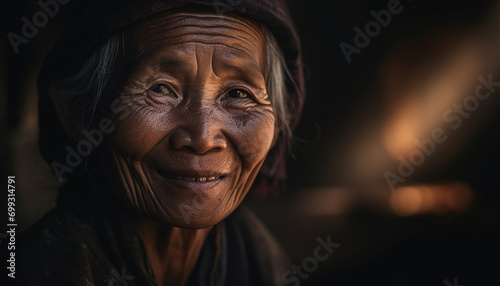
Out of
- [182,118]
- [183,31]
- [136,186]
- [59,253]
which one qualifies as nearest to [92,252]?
[59,253]

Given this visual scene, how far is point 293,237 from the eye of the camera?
13.9 ft

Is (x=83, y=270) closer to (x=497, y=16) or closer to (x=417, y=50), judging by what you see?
(x=417, y=50)

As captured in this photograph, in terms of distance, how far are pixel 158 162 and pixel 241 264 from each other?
1.00 m

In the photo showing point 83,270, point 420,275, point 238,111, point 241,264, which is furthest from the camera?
point 420,275

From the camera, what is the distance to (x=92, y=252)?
1701 millimetres

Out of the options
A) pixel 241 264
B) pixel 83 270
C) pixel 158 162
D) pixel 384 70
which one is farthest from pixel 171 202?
pixel 384 70

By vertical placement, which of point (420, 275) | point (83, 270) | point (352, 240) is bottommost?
point (420, 275)

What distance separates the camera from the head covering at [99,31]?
1.59 m

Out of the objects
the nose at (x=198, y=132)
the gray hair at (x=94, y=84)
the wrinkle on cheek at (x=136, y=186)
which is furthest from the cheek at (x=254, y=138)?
the wrinkle on cheek at (x=136, y=186)

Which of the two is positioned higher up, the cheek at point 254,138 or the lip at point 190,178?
the cheek at point 254,138

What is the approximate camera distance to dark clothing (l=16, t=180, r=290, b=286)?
155 cm

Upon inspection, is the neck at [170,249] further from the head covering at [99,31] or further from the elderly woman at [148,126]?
the head covering at [99,31]

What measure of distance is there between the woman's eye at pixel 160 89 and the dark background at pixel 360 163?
153 centimetres

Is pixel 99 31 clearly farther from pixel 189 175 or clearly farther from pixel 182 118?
pixel 189 175
